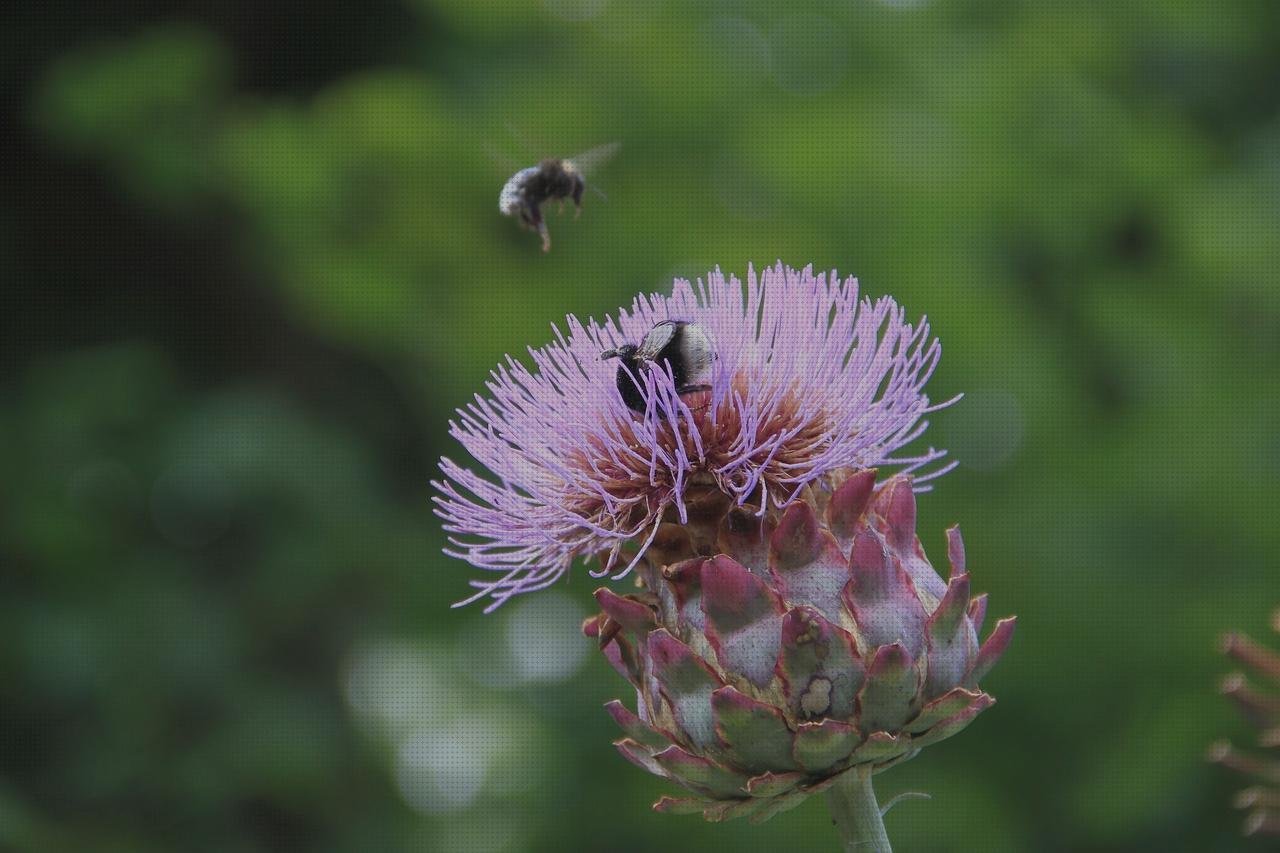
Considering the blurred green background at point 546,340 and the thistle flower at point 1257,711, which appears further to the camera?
the blurred green background at point 546,340

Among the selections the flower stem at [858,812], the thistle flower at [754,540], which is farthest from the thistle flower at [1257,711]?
the flower stem at [858,812]

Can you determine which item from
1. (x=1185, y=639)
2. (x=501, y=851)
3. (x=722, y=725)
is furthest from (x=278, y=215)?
A: (x=722, y=725)

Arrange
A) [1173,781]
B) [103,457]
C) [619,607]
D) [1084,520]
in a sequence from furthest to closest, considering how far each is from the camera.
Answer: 1. [103,457]
2. [1084,520]
3. [1173,781]
4. [619,607]

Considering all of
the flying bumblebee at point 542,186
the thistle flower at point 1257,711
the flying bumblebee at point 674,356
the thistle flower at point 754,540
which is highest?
the flying bumblebee at point 542,186

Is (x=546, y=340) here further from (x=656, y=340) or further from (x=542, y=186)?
(x=656, y=340)

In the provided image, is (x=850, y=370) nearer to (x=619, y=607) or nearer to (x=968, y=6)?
(x=619, y=607)

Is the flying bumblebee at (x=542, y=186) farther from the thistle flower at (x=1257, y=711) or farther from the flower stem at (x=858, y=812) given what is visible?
the thistle flower at (x=1257, y=711)

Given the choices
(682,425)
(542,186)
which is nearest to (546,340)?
(542,186)
